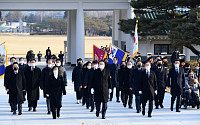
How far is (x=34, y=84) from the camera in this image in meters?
15.3

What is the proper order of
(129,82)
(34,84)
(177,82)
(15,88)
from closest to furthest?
(15,88) → (177,82) → (34,84) → (129,82)

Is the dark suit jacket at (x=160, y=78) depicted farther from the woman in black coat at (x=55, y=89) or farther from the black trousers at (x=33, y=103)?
the black trousers at (x=33, y=103)

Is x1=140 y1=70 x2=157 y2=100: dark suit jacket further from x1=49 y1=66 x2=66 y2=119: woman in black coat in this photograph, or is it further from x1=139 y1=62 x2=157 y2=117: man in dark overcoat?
x1=49 y1=66 x2=66 y2=119: woman in black coat

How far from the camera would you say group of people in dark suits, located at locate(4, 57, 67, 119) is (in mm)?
14102

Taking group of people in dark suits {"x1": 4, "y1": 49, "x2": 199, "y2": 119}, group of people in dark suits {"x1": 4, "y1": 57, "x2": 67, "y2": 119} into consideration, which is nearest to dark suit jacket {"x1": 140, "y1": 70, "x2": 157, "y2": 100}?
group of people in dark suits {"x1": 4, "y1": 49, "x2": 199, "y2": 119}

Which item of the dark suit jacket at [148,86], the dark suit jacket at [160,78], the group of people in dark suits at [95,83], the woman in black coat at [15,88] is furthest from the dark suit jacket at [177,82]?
the woman in black coat at [15,88]

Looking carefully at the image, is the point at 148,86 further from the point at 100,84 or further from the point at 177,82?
the point at 100,84

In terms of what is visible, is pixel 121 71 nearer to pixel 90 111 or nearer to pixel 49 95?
pixel 90 111

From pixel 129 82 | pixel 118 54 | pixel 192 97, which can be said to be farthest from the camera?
pixel 118 54

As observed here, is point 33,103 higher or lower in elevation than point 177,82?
lower

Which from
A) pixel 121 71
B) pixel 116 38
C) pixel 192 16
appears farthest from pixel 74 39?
pixel 121 71

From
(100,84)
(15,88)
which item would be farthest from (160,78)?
(15,88)

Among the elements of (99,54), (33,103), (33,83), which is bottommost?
(33,103)

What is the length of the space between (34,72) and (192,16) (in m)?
15.3
